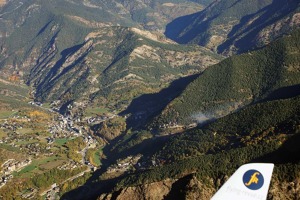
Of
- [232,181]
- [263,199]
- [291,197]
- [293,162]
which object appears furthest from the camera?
[293,162]

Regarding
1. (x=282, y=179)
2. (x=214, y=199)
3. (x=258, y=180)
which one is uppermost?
(x=282, y=179)

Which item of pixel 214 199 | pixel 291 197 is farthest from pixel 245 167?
pixel 291 197

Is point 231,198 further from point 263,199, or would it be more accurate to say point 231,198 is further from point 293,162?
point 293,162

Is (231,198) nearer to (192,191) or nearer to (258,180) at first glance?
(258,180)

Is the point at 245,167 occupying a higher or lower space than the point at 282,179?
lower

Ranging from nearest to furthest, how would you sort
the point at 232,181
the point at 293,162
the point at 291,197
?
the point at 232,181
the point at 291,197
the point at 293,162

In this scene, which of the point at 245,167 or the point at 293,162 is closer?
the point at 245,167
